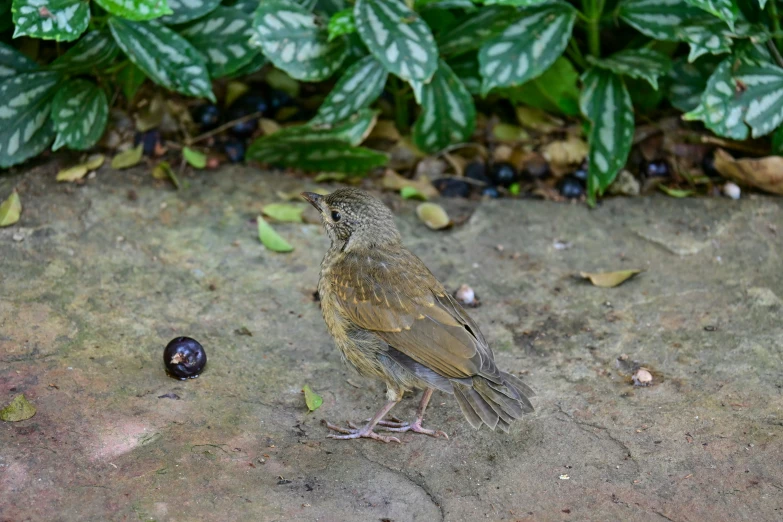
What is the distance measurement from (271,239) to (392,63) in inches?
55.2

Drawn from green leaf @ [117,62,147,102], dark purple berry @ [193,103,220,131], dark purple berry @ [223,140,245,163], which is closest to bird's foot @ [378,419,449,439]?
dark purple berry @ [223,140,245,163]

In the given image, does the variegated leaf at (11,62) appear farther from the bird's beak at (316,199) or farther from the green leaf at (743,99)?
the green leaf at (743,99)

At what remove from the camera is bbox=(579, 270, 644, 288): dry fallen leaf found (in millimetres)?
5773

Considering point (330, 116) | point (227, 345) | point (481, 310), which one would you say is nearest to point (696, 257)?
point (481, 310)

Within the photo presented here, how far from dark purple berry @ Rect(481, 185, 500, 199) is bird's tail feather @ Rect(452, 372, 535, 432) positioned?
2534 mm

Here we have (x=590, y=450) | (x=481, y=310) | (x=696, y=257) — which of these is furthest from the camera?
(x=696, y=257)

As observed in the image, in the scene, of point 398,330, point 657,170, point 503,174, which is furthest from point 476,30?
point 398,330

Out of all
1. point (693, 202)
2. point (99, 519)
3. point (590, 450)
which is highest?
point (99, 519)

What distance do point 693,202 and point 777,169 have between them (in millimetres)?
592

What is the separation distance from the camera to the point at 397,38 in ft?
19.9

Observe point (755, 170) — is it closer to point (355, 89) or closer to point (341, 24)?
point (355, 89)

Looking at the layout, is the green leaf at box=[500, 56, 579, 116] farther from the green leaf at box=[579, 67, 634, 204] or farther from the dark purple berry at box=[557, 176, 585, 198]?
the dark purple berry at box=[557, 176, 585, 198]

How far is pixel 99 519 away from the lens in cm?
368

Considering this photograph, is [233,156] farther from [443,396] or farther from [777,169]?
[777,169]
